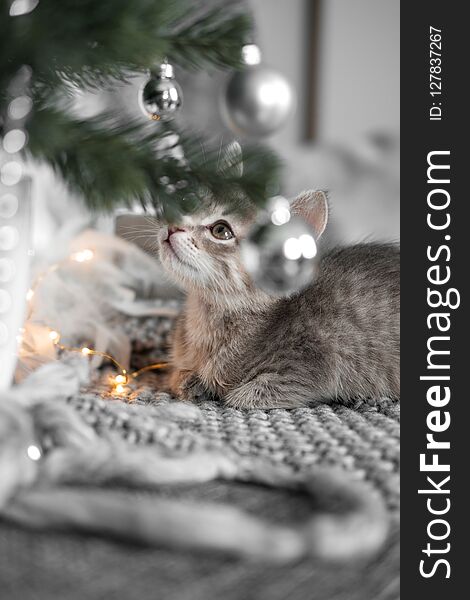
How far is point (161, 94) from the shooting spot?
82 cm

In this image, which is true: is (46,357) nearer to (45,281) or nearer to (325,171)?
(45,281)

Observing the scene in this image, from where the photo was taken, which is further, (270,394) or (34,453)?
(270,394)

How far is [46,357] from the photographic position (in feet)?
3.17

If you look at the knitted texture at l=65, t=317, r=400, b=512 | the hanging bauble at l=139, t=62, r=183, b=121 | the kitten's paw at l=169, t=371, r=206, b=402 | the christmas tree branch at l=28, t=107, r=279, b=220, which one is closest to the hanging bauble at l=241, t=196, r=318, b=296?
the christmas tree branch at l=28, t=107, r=279, b=220

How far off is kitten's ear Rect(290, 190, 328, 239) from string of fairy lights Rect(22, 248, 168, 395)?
35 centimetres

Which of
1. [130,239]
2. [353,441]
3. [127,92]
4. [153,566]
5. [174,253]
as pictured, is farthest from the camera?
[127,92]

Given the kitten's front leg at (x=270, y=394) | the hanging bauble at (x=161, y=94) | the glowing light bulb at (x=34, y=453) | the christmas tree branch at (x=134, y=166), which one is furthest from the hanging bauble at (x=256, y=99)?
the glowing light bulb at (x=34, y=453)

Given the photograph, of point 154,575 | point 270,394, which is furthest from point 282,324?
point 154,575

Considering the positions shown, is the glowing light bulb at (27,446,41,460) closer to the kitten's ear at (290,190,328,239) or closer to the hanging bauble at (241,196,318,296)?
the hanging bauble at (241,196,318,296)

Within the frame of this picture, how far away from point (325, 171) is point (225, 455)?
1.14 metres

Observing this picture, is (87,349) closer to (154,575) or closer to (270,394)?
(270,394)

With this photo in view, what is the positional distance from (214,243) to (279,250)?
0.36m

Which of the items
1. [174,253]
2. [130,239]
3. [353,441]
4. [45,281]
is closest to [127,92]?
[130,239]

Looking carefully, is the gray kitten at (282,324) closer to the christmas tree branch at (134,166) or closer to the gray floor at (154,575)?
the christmas tree branch at (134,166)
